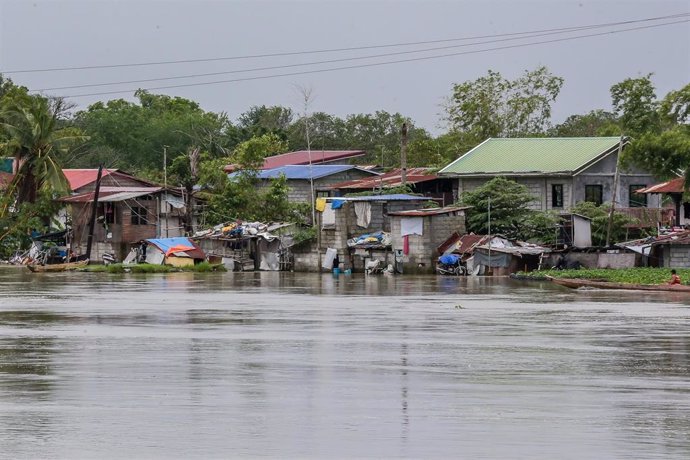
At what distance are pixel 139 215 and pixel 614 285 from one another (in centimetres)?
2752

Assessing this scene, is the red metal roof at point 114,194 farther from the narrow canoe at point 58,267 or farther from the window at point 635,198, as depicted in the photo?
the window at point 635,198

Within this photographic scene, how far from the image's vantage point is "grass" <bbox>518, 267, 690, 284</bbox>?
38.4 m

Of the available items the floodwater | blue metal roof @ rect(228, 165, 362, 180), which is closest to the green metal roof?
blue metal roof @ rect(228, 165, 362, 180)

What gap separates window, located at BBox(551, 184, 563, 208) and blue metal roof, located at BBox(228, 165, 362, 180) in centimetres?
1224

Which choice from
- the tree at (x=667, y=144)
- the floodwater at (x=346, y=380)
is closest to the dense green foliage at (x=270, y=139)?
the tree at (x=667, y=144)

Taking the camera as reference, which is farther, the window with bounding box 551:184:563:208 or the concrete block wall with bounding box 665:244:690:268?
the window with bounding box 551:184:563:208

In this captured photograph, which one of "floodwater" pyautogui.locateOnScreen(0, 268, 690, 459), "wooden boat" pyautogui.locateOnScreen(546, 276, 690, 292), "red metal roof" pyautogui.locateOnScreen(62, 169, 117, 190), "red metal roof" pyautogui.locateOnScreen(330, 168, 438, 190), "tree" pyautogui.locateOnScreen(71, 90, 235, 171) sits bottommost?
"floodwater" pyautogui.locateOnScreen(0, 268, 690, 459)

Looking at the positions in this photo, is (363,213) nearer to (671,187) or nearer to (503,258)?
(503,258)

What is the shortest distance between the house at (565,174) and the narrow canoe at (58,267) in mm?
16053

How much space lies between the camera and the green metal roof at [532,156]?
5256cm

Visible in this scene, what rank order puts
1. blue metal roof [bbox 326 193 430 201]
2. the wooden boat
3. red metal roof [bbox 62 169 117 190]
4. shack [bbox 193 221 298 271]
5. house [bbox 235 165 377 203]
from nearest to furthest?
1. the wooden boat
2. blue metal roof [bbox 326 193 430 201]
3. shack [bbox 193 221 298 271]
4. house [bbox 235 165 377 203]
5. red metal roof [bbox 62 169 117 190]

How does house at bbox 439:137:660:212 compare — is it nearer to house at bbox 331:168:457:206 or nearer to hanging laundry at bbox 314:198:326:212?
house at bbox 331:168:457:206

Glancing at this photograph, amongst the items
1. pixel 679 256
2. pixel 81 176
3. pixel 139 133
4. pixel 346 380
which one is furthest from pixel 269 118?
pixel 346 380

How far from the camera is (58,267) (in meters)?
54.1
